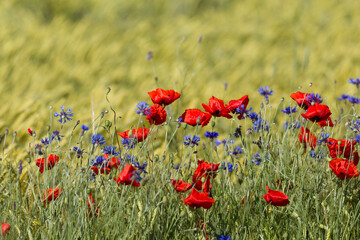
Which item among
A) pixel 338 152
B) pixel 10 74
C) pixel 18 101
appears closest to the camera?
pixel 338 152

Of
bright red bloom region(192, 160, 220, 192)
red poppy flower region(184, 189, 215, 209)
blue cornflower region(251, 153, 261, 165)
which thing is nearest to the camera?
red poppy flower region(184, 189, 215, 209)

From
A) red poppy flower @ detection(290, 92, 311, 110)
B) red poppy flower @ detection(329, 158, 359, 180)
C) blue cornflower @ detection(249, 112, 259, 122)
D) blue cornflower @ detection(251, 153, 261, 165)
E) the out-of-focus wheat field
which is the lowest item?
red poppy flower @ detection(329, 158, 359, 180)

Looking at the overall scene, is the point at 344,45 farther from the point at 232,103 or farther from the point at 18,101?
the point at 232,103

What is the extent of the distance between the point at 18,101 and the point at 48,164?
1.47 metres

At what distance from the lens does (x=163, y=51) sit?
14.9 feet

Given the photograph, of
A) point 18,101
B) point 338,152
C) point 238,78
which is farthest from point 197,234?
point 238,78

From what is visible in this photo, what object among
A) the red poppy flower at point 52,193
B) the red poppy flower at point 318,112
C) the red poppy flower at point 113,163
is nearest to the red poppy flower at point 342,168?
the red poppy flower at point 318,112

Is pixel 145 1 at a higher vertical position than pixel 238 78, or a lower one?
higher

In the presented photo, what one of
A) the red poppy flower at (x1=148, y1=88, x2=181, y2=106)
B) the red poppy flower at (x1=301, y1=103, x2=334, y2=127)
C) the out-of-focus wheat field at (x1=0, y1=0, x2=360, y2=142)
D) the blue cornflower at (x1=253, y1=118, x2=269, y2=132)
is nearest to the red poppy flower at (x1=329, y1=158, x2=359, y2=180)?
the red poppy flower at (x1=301, y1=103, x2=334, y2=127)

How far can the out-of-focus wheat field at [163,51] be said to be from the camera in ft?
11.7

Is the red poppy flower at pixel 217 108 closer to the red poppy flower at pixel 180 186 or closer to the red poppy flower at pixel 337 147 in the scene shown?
the red poppy flower at pixel 180 186

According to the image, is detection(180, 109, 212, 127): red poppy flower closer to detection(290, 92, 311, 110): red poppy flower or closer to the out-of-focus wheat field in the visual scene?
detection(290, 92, 311, 110): red poppy flower

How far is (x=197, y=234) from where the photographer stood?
5.74 ft

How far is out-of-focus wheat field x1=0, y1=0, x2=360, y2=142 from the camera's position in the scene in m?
3.55
